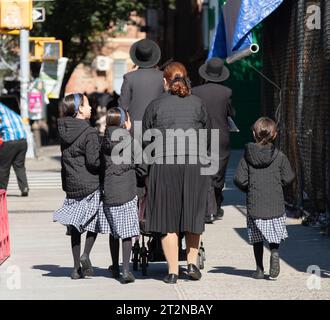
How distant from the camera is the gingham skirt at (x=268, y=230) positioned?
31.8 ft

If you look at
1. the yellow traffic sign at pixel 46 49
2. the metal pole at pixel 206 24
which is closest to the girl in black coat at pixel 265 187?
the yellow traffic sign at pixel 46 49

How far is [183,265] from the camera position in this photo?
35.4ft

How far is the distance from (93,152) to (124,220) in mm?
640

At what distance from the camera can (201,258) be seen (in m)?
10.6

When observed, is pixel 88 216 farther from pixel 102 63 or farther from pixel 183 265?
pixel 102 63

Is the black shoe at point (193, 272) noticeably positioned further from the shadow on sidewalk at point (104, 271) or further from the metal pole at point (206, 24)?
the metal pole at point (206, 24)

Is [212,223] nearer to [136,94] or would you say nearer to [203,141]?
[136,94]

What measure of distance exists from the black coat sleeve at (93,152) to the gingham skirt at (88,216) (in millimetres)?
262

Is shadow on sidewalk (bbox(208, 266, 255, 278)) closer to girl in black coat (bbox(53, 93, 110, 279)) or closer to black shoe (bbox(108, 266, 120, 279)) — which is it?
black shoe (bbox(108, 266, 120, 279))

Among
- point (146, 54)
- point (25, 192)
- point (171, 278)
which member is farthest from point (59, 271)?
point (25, 192)

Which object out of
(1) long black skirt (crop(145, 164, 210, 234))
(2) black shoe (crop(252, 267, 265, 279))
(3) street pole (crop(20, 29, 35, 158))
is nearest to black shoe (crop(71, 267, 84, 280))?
(1) long black skirt (crop(145, 164, 210, 234))

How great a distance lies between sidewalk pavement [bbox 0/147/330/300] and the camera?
9.00 metres

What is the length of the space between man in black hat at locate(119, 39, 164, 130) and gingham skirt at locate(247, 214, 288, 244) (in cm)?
190

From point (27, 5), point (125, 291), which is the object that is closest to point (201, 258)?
point (125, 291)
